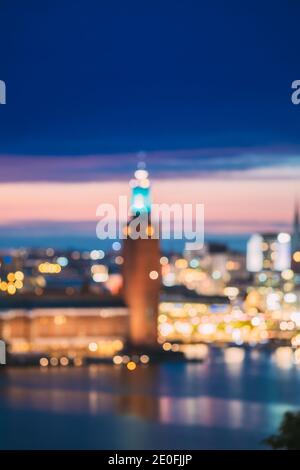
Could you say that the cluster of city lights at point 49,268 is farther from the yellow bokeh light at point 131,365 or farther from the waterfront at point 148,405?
the waterfront at point 148,405

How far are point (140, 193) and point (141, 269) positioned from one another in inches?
28.3

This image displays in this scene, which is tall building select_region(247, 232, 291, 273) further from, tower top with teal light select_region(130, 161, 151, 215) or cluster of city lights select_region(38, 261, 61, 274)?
→ tower top with teal light select_region(130, 161, 151, 215)

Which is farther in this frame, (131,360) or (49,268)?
(49,268)

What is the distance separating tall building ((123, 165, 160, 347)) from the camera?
12.3 meters

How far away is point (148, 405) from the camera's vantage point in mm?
8312

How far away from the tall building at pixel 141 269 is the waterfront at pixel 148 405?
103 cm

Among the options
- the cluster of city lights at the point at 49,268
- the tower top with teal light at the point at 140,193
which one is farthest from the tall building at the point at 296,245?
the tower top with teal light at the point at 140,193

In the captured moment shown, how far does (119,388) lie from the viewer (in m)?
9.30

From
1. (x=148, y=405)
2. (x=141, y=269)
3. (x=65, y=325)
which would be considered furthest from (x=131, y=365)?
(x=148, y=405)

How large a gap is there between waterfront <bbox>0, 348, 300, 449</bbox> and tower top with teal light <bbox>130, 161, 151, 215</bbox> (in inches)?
63.1

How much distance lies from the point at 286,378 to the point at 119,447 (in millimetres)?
4100

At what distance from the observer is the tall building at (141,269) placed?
12.3 metres

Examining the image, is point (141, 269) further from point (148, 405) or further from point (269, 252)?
point (269, 252)
